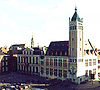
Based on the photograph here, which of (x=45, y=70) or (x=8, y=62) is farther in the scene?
(x=8, y=62)

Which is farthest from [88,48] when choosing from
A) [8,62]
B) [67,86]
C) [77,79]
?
[8,62]

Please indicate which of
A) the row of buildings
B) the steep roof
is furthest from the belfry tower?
the steep roof

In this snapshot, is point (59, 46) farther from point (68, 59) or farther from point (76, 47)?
point (76, 47)

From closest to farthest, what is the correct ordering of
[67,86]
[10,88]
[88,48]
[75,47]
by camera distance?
[10,88], [67,86], [75,47], [88,48]

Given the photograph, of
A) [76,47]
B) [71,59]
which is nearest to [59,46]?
[71,59]

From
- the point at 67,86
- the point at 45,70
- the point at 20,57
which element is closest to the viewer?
the point at 67,86

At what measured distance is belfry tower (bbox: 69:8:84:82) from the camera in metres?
61.0

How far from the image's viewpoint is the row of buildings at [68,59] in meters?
61.6

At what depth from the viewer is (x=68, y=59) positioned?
63.4 m

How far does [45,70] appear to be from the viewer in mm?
72562

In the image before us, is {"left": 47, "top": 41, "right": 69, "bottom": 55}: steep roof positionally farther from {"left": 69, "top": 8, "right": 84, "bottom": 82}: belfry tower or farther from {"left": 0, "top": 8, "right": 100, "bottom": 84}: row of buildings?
{"left": 69, "top": 8, "right": 84, "bottom": 82}: belfry tower

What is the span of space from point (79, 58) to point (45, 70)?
60.1ft

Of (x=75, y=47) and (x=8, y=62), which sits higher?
(x=75, y=47)

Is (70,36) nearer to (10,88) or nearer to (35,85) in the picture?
(35,85)
